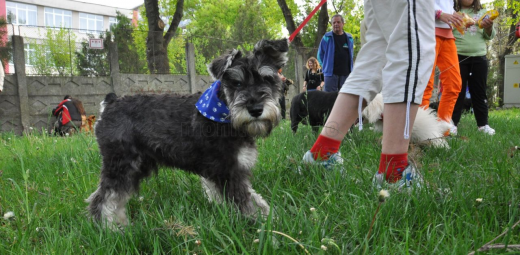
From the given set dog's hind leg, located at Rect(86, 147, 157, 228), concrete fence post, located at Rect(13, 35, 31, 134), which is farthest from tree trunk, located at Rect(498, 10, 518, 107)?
dog's hind leg, located at Rect(86, 147, 157, 228)

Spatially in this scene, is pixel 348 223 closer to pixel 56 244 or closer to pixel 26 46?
pixel 56 244

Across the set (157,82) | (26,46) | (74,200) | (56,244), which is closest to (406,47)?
(56,244)

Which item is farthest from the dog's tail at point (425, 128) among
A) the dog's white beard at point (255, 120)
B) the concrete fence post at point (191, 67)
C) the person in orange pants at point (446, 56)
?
the concrete fence post at point (191, 67)

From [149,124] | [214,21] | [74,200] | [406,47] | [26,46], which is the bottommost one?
[74,200]

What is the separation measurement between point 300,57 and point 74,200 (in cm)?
1499

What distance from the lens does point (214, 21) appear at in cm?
4297

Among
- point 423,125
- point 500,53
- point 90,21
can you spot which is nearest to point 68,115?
point 423,125

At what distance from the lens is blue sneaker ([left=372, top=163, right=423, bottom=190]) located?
2.42 metres

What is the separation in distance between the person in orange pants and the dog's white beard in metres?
2.47

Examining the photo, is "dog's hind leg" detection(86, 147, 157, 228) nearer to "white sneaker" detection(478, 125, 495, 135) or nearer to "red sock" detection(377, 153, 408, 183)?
"red sock" detection(377, 153, 408, 183)

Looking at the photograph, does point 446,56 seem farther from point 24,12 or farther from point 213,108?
point 24,12

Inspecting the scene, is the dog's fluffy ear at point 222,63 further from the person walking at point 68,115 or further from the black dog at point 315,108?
the person walking at point 68,115

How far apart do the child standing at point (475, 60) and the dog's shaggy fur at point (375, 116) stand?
52.2 inches

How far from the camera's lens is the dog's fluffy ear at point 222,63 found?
2.62 m
